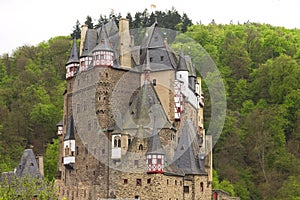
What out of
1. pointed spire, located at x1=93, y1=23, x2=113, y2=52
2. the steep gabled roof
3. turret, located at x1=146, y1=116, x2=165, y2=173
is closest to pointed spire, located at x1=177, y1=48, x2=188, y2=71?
the steep gabled roof

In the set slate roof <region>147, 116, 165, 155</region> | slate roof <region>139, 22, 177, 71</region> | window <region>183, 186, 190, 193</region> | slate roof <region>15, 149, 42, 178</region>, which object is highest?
slate roof <region>139, 22, 177, 71</region>

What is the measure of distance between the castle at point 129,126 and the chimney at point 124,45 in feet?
0.27

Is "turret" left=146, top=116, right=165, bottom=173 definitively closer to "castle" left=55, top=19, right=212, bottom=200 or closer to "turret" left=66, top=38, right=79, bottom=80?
"castle" left=55, top=19, right=212, bottom=200

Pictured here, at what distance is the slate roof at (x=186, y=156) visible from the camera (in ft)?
205

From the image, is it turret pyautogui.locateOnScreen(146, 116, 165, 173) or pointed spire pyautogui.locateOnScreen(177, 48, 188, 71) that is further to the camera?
pointed spire pyautogui.locateOnScreen(177, 48, 188, 71)

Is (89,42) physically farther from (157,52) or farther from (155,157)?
(155,157)

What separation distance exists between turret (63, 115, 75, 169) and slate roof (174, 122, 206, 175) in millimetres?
8609

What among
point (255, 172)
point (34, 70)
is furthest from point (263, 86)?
point (34, 70)

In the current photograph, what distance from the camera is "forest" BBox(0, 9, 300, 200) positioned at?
273 ft

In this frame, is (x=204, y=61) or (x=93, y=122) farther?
(x=204, y=61)

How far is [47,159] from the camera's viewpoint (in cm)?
8481

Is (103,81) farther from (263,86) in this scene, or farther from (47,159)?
(263,86)

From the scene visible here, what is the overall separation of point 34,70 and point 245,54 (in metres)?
27.7

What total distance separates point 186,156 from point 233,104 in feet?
113
